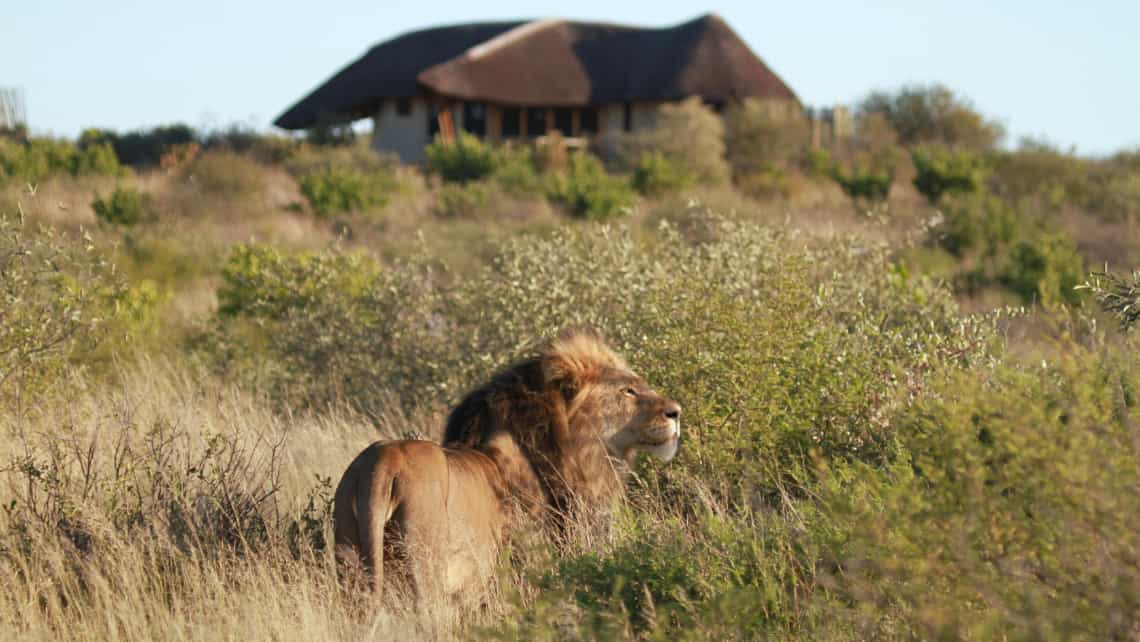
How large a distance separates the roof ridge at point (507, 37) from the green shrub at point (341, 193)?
2148 centimetres

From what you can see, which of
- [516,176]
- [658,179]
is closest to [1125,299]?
[658,179]

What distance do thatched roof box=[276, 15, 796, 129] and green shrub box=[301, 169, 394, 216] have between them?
18.7m

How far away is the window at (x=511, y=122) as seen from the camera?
52500 mm

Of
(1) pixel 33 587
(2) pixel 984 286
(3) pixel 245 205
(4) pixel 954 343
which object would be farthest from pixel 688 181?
(1) pixel 33 587

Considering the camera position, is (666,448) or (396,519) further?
(666,448)

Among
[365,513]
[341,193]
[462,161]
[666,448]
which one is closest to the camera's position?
[365,513]

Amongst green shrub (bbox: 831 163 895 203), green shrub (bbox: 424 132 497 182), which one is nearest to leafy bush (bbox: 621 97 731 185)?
green shrub (bbox: 831 163 895 203)

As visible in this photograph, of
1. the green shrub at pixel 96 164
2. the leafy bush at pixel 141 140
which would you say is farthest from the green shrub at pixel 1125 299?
the leafy bush at pixel 141 140

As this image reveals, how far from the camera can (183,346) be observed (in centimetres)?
1251

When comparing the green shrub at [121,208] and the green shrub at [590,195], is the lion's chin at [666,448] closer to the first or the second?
the green shrub at [590,195]

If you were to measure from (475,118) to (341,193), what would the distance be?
23.0 meters

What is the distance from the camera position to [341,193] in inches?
1153

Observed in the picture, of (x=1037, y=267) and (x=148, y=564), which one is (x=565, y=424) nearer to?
(x=148, y=564)

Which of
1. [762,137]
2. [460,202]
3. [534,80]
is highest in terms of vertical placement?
[534,80]
